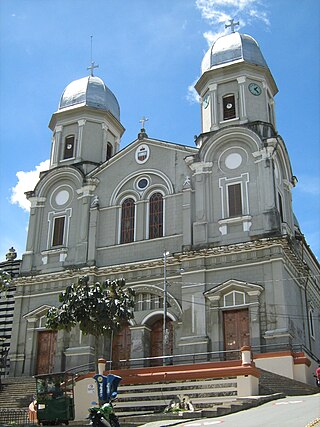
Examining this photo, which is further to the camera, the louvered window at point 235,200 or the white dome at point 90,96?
the white dome at point 90,96

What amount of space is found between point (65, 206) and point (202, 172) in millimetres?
9278

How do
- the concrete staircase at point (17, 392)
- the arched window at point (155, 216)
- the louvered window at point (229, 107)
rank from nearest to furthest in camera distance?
the concrete staircase at point (17, 392) < the arched window at point (155, 216) < the louvered window at point (229, 107)

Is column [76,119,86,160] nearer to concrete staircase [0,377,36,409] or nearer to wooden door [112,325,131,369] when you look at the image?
wooden door [112,325,131,369]

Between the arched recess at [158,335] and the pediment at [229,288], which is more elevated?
the pediment at [229,288]

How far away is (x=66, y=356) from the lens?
31.3m

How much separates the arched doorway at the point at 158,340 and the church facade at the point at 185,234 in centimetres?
7

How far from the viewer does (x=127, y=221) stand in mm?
34031

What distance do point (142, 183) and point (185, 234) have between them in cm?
491

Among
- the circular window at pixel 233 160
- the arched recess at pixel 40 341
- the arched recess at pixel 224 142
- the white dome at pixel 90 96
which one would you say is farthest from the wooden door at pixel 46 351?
the white dome at pixel 90 96

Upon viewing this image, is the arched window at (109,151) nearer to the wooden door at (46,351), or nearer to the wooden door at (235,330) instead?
the wooden door at (46,351)

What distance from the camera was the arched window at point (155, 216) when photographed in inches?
1287

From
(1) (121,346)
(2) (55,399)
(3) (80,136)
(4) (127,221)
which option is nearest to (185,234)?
(4) (127,221)

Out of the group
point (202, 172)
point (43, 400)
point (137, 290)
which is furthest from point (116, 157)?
point (43, 400)

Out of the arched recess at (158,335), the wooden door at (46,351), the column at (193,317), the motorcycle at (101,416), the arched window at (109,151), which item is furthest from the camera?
the arched window at (109,151)
